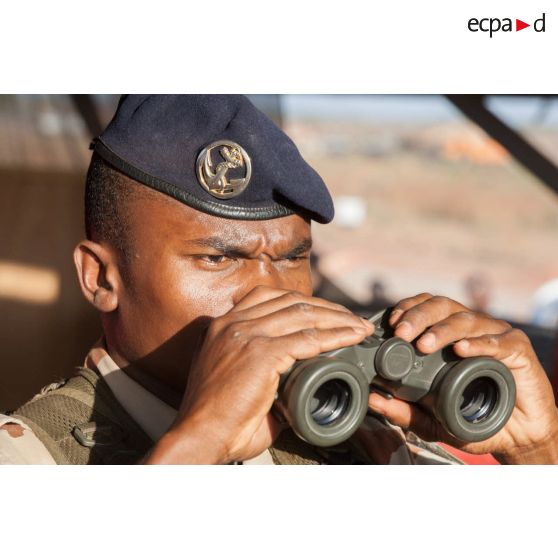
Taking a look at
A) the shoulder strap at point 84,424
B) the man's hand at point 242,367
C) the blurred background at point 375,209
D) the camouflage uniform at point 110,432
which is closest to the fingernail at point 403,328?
the man's hand at point 242,367

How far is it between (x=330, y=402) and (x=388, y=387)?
0.18 m

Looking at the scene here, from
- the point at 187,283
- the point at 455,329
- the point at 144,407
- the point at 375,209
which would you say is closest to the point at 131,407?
the point at 144,407

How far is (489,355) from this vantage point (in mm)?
1554

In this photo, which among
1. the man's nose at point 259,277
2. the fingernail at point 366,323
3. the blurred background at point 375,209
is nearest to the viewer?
the fingernail at point 366,323

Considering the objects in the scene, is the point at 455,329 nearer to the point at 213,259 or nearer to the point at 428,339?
the point at 428,339

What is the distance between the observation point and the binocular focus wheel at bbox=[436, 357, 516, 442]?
57.4 inches

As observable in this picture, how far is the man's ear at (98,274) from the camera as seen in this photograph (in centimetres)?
176

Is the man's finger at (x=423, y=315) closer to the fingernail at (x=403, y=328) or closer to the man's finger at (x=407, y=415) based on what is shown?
the fingernail at (x=403, y=328)

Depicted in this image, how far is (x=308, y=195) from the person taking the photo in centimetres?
174

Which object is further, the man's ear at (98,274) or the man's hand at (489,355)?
the man's ear at (98,274)

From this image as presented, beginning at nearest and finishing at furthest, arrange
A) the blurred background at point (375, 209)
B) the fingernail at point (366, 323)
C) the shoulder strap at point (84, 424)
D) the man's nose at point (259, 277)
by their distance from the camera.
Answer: the fingernail at point (366, 323) → the shoulder strap at point (84, 424) → the man's nose at point (259, 277) → the blurred background at point (375, 209)

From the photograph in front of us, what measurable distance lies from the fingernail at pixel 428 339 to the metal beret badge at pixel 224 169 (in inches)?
17.4

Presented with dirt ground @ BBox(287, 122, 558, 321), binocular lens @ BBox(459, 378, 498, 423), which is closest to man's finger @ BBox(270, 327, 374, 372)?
binocular lens @ BBox(459, 378, 498, 423)

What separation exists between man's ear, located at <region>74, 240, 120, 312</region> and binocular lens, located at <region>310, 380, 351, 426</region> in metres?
0.52
